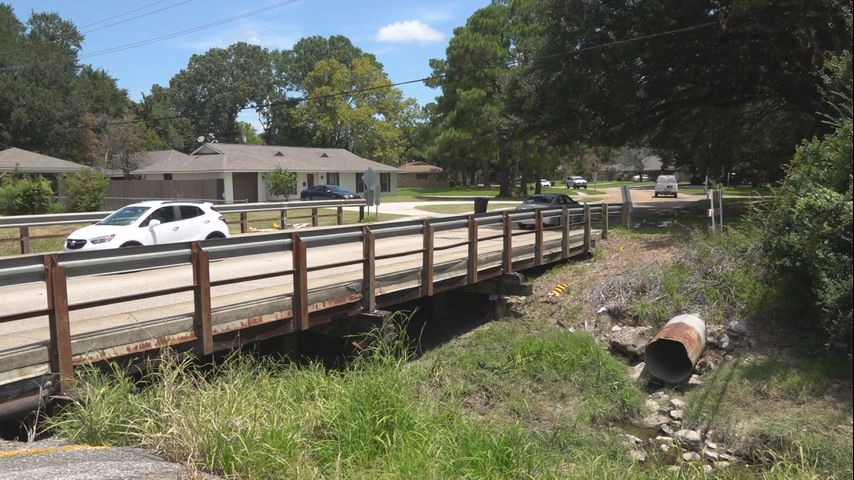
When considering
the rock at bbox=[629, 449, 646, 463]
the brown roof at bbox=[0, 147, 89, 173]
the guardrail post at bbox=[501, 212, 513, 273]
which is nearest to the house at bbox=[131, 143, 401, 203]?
the brown roof at bbox=[0, 147, 89, 173]

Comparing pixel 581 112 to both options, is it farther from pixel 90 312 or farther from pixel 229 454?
pixel 229 454

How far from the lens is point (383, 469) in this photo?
5707 mm

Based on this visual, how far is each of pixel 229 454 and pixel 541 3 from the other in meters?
21.8

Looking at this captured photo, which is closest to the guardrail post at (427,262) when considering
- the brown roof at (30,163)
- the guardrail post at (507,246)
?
the guardrail post at (507,246)

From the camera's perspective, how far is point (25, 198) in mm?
30719

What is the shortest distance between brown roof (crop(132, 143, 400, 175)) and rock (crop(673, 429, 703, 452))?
40.5 metres

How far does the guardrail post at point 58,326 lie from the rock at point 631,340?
926 cm

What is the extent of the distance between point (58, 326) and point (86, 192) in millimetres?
29345

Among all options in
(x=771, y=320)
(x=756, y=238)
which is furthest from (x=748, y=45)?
(x=771, y=320)

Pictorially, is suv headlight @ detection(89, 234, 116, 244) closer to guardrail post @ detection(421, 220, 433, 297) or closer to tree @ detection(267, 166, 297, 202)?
guardrail post @ detection(421, 220, 433, 297)

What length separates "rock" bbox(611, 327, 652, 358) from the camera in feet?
39.7

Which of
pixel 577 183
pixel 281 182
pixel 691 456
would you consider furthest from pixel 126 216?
pixel 577 183

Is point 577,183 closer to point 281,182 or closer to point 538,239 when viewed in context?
point 281,182

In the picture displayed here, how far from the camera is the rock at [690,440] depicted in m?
8.99
